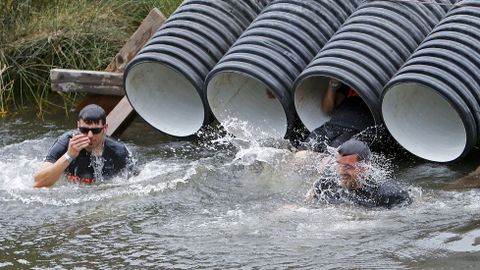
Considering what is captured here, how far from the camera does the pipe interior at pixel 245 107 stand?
11281mm

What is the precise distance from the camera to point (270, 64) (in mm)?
10883

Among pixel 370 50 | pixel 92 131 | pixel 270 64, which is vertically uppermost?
pixel 370 50

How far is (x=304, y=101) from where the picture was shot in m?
11.0

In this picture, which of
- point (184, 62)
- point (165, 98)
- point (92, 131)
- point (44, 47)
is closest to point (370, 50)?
point (184, 62)

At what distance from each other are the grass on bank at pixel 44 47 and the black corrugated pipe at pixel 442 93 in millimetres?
3616

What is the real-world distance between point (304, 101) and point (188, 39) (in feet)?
4.30

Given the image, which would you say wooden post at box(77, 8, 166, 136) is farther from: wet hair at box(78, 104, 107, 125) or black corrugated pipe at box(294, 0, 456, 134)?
wet hair at box(78, 104, 107, 125)

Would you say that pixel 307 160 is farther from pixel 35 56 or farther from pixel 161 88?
pixel 35 56

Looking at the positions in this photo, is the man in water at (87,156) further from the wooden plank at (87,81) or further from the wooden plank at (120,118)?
the wooden plank at (87,81)

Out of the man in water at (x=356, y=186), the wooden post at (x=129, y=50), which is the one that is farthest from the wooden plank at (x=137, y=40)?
the man in water at (x=356, y=186)

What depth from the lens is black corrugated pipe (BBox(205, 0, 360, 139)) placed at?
10.9 m

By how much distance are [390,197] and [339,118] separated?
212cm

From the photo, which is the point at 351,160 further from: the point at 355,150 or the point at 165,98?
the point at 165,98

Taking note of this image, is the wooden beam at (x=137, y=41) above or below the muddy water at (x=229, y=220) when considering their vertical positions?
above
